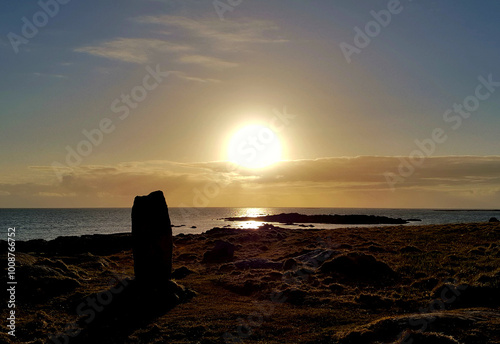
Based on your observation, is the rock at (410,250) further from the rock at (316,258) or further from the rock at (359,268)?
the rock at (359,268)

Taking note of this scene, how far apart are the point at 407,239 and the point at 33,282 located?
4277 centimetres

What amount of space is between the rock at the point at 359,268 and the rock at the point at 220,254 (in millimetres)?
14154

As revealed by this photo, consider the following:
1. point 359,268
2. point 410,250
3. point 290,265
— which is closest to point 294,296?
point 359,268

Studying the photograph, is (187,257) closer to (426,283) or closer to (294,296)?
(294,296)

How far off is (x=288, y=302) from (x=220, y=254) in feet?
66.9

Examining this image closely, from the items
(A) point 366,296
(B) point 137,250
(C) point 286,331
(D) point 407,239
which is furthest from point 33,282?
(D) point 407,239

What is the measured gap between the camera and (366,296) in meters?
21.6

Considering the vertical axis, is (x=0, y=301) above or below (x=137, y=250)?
below

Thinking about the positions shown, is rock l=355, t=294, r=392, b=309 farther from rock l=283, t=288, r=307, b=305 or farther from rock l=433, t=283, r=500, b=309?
rock l=283, t=288, r=307, b=305

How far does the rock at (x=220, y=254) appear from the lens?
40.9m

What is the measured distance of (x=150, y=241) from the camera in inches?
915

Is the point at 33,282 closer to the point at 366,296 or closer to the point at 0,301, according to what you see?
the point at 0,301

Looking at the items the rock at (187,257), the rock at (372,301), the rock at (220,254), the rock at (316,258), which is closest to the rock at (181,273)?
the rock at (220,254)

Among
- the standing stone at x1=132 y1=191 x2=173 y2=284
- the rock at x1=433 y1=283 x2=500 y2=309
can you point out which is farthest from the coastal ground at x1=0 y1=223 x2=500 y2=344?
the standing stone at x1=132 y1=191 x2=173 y2=284
